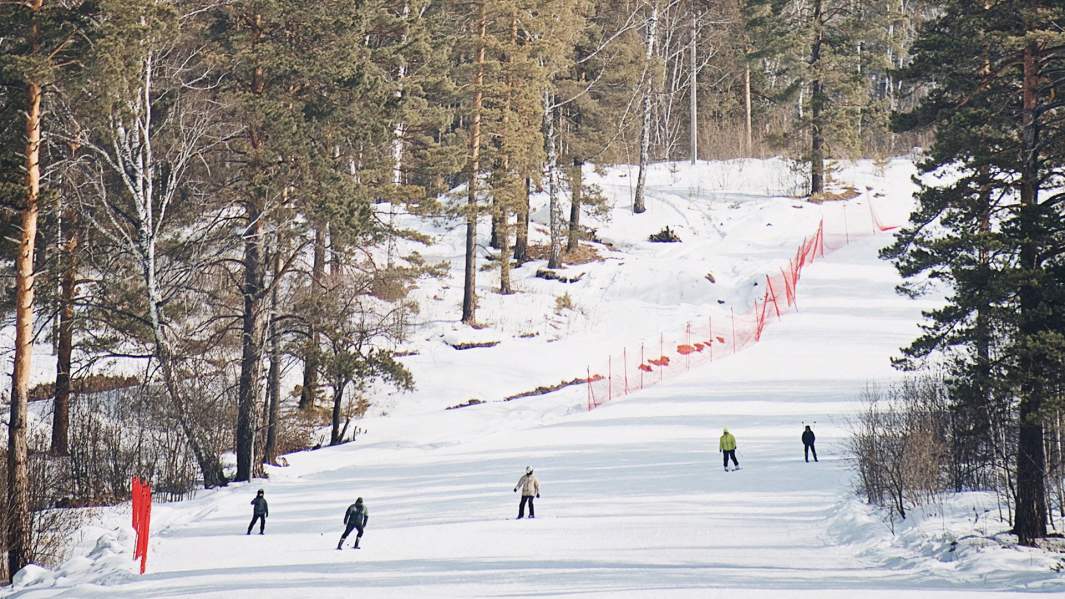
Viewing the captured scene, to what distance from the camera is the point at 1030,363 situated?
52.4 feet

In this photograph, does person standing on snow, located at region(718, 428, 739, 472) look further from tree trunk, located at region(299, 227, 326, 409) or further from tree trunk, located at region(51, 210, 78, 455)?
tree trunk, located at region(51, 210, 78, 455)

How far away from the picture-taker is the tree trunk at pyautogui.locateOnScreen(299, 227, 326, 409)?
83.5 ft

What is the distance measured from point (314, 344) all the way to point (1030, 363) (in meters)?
16.4

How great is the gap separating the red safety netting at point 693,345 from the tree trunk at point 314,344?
8.83 metres

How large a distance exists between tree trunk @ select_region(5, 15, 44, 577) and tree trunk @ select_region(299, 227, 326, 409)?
768 cm

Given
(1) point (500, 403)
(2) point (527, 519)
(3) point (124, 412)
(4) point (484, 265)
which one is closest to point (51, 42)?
(2) point (527, 519)

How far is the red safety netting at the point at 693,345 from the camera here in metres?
35.0

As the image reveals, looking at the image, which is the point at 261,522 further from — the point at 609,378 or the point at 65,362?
the point at 609,378

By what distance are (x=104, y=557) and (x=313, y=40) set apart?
12319 millimetres

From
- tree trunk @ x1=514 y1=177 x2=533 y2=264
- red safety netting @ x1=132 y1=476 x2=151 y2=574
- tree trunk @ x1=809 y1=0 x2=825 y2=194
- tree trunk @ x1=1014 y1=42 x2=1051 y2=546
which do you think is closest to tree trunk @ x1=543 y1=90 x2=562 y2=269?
tree trunk @ x1=514 y1=177 x2=533 y2=264

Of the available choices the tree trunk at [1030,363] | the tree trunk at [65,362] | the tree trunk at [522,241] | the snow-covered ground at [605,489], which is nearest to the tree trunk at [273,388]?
the snow-covered ground at [605,489]

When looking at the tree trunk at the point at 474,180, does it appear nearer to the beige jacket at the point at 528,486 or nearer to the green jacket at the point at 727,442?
the green jacket at the point at 727,442

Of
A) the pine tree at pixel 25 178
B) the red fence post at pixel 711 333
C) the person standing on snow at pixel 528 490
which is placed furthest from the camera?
the red fence post at pixel 711 333

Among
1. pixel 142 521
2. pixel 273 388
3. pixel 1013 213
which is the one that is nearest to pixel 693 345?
pixel 273 388
